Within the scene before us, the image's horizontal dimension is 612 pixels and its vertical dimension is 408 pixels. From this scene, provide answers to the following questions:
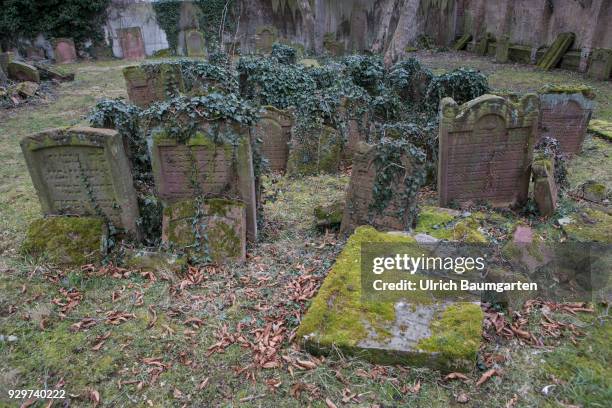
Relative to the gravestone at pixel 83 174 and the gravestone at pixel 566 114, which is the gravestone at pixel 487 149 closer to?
the gravestone at pixel 566 114

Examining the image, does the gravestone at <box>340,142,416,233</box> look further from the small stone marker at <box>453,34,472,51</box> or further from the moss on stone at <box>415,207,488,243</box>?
the small stone marker at <box>453,34,472,51</box>

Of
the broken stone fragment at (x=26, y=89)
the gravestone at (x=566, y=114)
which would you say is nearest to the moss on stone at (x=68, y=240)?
the gravestone at (x=566, y=114)

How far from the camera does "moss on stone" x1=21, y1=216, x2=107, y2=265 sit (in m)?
4.67

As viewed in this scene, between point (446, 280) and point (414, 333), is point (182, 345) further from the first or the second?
point (446, 280)

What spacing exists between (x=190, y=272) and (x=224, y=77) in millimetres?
6586

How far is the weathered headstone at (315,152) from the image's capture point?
805 cm

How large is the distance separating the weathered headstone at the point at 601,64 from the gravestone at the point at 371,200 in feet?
43.8

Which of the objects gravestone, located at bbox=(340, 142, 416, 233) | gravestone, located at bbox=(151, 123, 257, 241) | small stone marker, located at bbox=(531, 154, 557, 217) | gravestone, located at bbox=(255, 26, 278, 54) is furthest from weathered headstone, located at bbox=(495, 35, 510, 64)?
gravestone, located at bbox=(151, 123, 257, 241)

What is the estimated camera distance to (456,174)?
19.8 ft

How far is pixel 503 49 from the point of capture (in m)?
18.8

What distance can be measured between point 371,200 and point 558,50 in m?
16.0

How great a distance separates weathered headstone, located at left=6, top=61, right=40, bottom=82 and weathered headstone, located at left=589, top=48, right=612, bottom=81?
19.8 m

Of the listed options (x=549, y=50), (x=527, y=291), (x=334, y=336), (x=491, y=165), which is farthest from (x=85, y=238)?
(x=549, y=50)

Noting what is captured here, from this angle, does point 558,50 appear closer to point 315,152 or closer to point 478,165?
point 315,152
